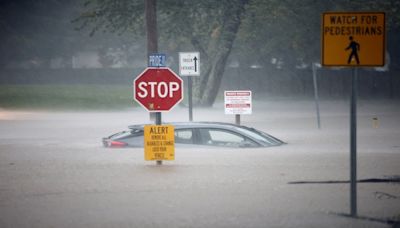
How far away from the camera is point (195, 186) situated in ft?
38.9

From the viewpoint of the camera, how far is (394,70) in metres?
55.4

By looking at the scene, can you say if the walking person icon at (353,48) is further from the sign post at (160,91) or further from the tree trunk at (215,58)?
the tree trunk at (215,58)

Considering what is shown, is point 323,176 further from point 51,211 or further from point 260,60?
point 260,60

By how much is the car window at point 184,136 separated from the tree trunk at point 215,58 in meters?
25.0

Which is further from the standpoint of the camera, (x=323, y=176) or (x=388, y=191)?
(x=323, y=176)

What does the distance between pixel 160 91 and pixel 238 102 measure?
7.30m

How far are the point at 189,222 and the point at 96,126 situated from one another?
19.7 meters

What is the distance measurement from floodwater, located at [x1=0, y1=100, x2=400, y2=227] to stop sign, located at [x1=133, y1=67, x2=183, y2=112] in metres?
1.18

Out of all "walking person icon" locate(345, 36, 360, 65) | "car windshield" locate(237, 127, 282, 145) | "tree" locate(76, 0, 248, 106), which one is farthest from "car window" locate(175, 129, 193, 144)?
"tree" locate(76, 0, 248, 106)

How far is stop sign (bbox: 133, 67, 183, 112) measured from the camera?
14133mm

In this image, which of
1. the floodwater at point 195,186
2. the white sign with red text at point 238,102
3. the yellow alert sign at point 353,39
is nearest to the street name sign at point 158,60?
the floodwater at point 195,186

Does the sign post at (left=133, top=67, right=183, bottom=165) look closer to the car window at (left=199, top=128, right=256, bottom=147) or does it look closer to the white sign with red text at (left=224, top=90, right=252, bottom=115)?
the car window at (left=199, top=128, right=256, bottom=147)

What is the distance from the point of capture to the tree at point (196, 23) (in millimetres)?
39750

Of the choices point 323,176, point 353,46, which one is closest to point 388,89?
point 323,176
